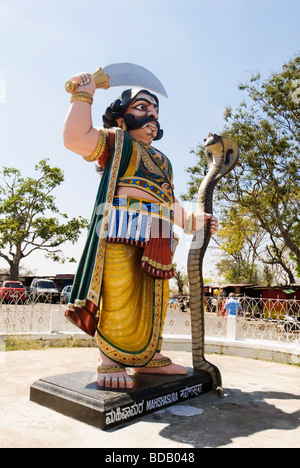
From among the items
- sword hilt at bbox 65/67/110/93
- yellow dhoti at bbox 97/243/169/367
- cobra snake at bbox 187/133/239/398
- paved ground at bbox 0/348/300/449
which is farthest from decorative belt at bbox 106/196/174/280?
paved ground at bbox 0/348/300/449

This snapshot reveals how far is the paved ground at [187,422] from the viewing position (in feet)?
7.50

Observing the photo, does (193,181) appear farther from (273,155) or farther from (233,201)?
(273,155)

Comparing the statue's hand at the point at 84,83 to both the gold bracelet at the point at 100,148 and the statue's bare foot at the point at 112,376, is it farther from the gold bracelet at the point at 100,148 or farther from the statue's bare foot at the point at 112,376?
the statue's bare foot at the point at 112,376

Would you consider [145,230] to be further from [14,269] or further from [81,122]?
[14,269]

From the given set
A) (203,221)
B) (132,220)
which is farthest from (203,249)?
(132,220)

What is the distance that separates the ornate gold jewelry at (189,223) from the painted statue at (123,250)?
33 cm

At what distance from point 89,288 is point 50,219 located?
19.6 metres

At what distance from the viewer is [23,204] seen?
21453 mm

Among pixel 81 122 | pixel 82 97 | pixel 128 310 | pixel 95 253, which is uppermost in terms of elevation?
pixel 82 97

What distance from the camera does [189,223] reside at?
3.89 meters

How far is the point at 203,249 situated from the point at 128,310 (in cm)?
101

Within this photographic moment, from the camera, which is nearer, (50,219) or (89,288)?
(89,288)

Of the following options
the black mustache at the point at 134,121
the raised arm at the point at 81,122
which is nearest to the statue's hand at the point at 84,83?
the raised arm at the point at 81,122
